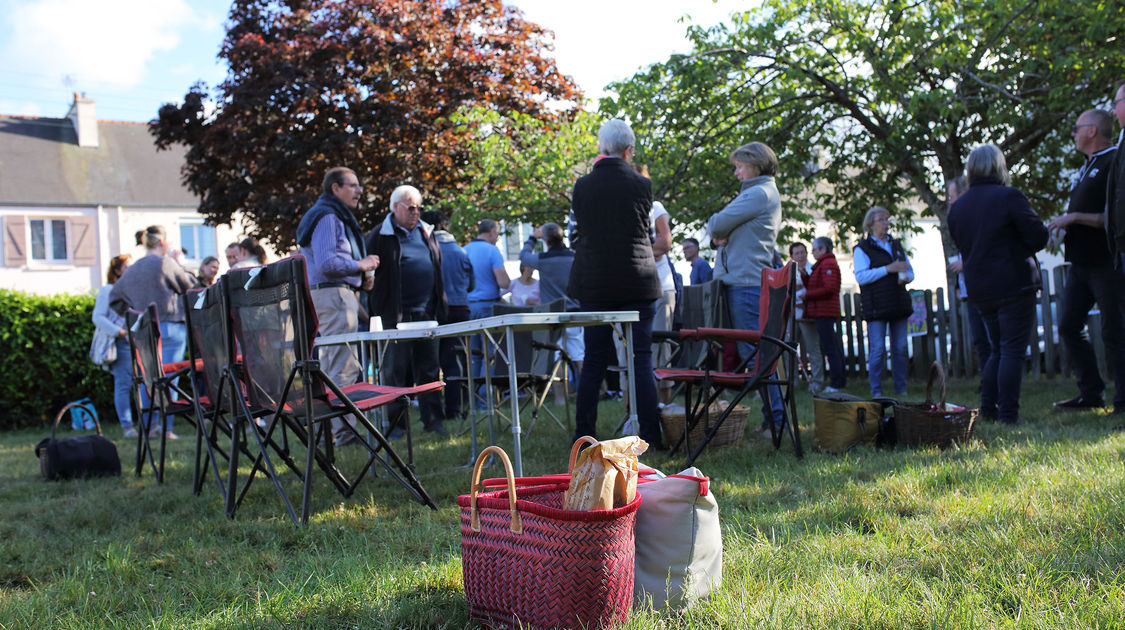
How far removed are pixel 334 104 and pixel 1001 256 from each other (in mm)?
12613

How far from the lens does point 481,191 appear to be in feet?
42.8

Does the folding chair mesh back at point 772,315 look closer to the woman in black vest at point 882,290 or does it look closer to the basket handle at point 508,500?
the basket handle at point 508,500

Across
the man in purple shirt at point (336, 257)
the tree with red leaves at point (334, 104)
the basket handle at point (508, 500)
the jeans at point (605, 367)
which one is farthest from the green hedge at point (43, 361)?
the basket handle at point (508, 500)

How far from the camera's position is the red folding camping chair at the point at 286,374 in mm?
3486

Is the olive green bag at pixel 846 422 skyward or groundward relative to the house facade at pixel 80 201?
groundward

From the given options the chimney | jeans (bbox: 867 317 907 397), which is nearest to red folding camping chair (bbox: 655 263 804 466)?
jeans (bbox: 867 317 907 397)

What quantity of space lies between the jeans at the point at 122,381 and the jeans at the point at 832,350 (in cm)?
684

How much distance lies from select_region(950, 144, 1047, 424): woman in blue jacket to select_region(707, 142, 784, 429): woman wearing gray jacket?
45.5 inches

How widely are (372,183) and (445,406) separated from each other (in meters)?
8.61

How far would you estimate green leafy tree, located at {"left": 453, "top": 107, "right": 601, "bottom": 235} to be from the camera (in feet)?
39.5

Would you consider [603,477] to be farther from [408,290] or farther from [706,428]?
[408,290]

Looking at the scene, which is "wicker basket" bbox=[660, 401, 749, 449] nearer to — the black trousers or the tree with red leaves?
the black trousers

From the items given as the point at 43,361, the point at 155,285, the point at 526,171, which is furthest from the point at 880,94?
the point at 43,361

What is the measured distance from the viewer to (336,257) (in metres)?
5.55
